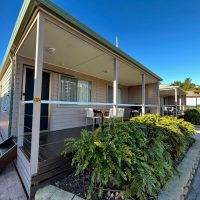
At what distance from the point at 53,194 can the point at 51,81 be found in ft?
12.4

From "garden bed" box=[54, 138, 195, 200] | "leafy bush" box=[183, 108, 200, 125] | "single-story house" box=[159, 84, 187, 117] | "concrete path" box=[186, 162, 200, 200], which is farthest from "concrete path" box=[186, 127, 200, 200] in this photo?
"leafy bush" box=[183, 108, 200, 125]

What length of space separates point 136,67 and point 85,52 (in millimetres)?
2354

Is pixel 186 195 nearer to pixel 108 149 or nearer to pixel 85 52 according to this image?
pixel 108 149

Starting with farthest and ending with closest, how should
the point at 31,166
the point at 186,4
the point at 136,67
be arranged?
the point at 186,4 → the point at 136,67 → the point at 31,166

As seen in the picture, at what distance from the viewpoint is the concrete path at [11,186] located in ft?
7.60

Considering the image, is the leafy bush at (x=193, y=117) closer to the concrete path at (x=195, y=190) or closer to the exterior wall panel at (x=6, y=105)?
the concrete path at (x=195, y=190)

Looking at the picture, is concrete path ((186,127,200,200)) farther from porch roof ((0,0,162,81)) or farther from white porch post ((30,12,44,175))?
porch roof ((0,0,162,81))

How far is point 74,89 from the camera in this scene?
595cm

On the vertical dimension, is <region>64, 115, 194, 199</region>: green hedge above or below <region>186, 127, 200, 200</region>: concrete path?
above

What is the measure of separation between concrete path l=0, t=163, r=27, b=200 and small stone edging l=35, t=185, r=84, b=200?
38 cm

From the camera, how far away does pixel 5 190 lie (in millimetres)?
2465

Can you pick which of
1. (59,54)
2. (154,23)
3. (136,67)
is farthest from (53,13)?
(154,23)

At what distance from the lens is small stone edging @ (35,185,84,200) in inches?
78.3

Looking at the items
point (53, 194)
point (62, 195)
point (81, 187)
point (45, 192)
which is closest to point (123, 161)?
point (81, 187)
